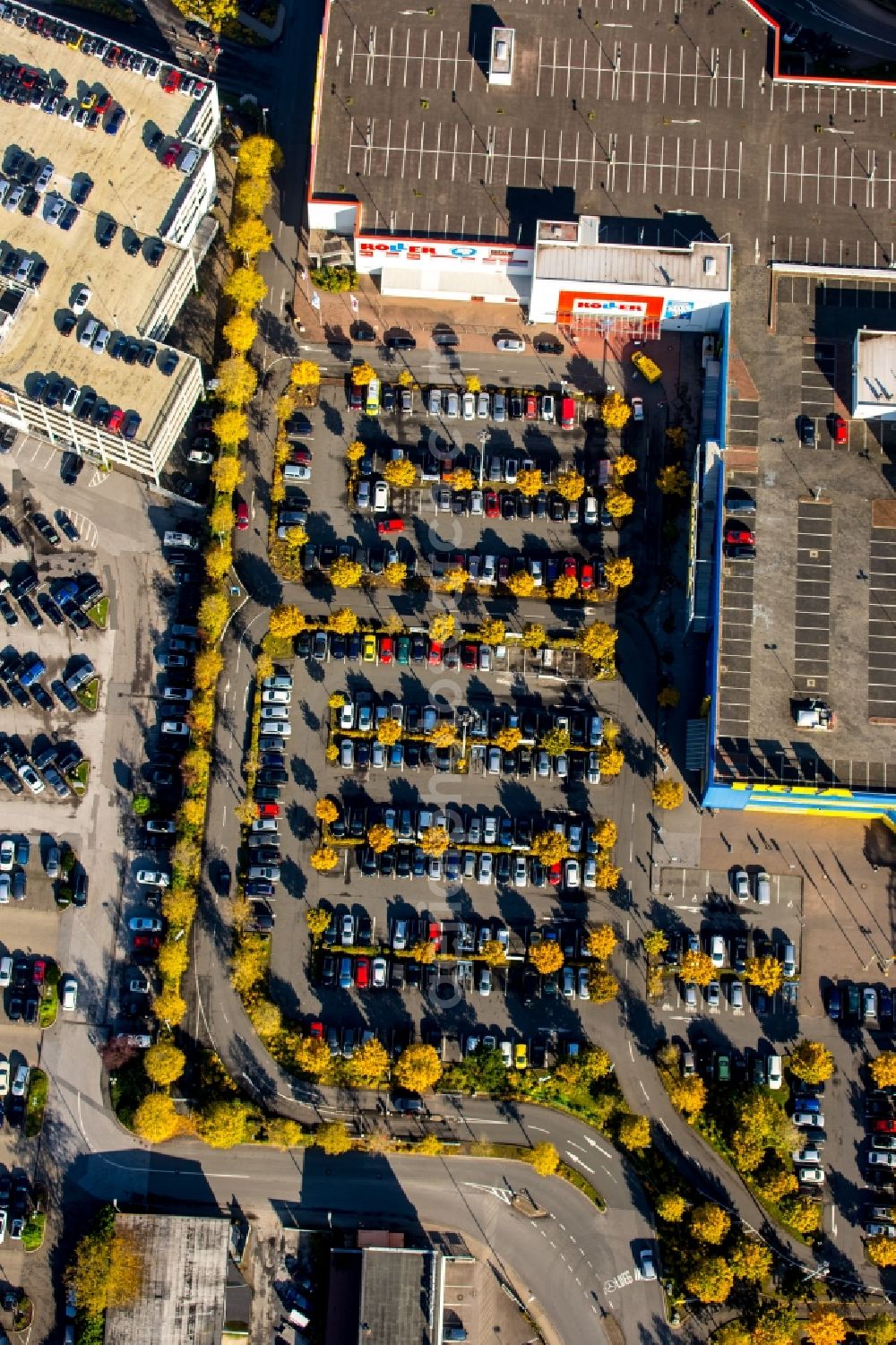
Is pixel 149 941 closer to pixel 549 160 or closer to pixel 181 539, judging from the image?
pixel 181 539

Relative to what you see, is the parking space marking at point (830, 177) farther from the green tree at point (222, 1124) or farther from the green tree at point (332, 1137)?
the green tree at point (222, 1124)

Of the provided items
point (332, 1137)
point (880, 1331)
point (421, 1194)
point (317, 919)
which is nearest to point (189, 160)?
point (317, 919)

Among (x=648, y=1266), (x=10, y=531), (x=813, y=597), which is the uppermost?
(x=10, y=531)

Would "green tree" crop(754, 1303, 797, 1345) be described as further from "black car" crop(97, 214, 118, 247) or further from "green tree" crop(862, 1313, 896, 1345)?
"black car" crop(97, 214, 118, 247)

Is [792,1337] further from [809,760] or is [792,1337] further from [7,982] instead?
[7,982]

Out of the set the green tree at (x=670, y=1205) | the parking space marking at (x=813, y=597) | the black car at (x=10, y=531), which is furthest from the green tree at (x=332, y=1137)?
the black car at (x=10, y=531)

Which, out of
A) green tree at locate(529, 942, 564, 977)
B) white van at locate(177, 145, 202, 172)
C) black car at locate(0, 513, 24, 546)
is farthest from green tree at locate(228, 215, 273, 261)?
green tree at locate(529, 942, 564, 977)

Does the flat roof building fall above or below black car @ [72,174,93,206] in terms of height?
below

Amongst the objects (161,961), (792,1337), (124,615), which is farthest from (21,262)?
(792,1337)
